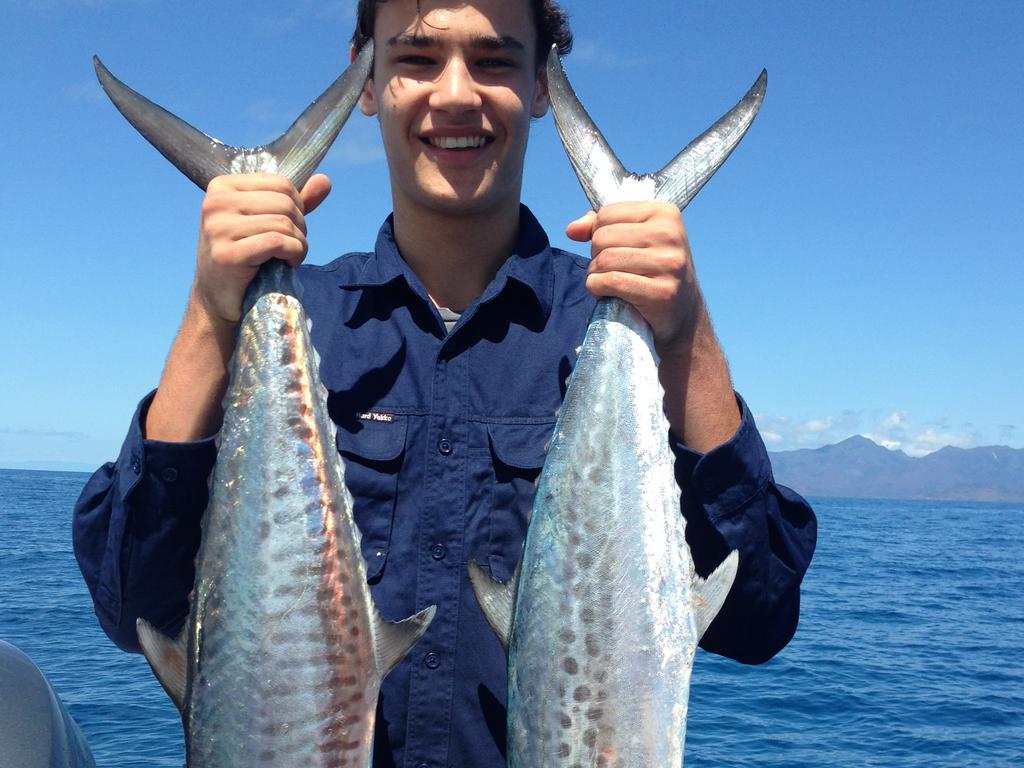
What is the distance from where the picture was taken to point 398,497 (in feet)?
7.02

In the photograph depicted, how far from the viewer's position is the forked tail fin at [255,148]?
1933 millimetres

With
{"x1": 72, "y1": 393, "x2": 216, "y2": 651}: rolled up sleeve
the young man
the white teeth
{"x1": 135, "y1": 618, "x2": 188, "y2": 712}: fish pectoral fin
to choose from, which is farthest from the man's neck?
{"x1": 135, "y1": 618, "x2": 188, "y2": 712}: fish pectoral fin

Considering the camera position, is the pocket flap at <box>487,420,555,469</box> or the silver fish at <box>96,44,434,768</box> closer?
the silver fish at <box>96,44,434,768</box>

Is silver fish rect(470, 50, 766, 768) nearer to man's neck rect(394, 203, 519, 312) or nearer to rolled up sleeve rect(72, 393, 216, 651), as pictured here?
man's neck rect(394, 203, 519, 312)

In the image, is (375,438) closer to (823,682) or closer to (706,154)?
(706,154)

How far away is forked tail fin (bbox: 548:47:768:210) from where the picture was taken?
1.94 m

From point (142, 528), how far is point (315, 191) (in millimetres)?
810

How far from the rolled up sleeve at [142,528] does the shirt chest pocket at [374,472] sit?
1.09 ft

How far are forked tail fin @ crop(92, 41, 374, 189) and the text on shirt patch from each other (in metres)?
0.56

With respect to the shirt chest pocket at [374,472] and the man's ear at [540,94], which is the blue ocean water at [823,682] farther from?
the man's ear at [540,94]

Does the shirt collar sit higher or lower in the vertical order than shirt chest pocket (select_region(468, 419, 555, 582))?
higher

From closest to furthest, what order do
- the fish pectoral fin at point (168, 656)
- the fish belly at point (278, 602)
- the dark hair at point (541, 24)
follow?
1. the fish belly at point (278, 602)
2. the fish pectoral fin at point (168, 656)
3. the dark hair at point (541, 24)

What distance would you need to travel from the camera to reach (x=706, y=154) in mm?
1954

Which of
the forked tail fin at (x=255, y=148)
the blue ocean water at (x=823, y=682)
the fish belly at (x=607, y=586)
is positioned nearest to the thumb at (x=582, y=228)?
the fish belly at (x=607, y=586)
